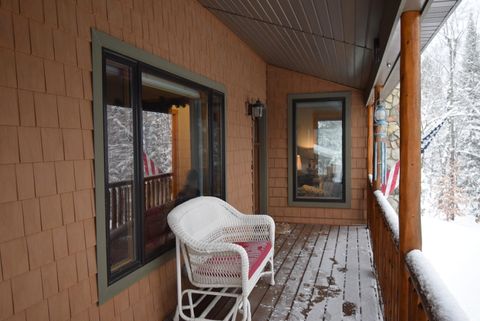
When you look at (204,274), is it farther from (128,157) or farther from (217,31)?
(217,31)

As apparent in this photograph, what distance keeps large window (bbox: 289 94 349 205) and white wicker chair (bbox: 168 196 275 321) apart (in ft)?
10.7

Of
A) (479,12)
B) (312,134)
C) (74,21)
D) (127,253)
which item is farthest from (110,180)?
(312,134)

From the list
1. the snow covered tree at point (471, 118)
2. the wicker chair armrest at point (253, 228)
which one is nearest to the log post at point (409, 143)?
the wicker chair armrest at point (253, 228)

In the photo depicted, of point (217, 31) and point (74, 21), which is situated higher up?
point (217, 31)

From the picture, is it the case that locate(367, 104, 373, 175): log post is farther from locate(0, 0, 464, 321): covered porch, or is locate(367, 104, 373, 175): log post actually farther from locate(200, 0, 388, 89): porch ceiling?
locate(0, 0, 464, 321): covered porch

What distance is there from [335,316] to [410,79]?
7.00ft

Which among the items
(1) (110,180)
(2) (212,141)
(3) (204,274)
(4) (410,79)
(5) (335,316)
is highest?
(4) (410,79)

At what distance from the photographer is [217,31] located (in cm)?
444

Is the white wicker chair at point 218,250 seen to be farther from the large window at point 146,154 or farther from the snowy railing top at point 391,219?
the snowy railing top at point 391,219

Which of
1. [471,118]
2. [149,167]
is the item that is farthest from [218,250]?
[471,118]

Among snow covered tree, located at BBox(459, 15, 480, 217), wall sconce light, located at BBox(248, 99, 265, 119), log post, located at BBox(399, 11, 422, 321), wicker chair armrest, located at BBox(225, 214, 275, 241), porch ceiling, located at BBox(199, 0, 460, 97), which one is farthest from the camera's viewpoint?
wall sconce light, located at BBox(248, 99, 265, 119)

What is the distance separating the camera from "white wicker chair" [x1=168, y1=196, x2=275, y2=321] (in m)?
2.68

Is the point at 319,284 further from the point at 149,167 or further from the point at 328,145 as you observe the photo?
the point at 328,145

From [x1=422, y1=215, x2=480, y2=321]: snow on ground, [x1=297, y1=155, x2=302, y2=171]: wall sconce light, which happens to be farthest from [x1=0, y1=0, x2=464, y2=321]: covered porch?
[x1=297, y1=155, x2=302, y2=171]: wall sconce light
